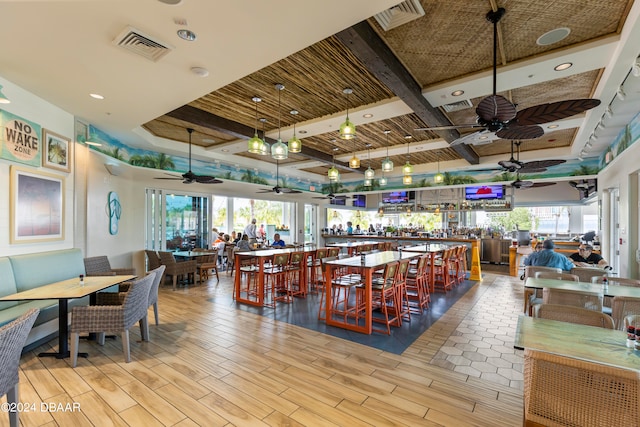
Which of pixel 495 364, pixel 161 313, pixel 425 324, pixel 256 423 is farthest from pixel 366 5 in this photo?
pixel 161 313

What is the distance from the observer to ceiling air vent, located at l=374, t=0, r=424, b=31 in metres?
2.51

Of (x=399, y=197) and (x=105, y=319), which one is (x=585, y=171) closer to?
(x=399, y=197)

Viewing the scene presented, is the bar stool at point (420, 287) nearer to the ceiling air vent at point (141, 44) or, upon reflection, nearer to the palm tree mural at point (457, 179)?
the ceiling air vent at point (141, 44)

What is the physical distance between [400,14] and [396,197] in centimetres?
1110

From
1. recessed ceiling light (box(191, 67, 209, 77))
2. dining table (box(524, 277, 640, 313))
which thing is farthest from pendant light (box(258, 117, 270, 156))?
dining table (box(524, 277, 640, 313))

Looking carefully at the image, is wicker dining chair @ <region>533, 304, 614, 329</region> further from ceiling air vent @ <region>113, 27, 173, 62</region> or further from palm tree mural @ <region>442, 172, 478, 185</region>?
palm tree mural @ <region>442, 172, 478, 185</region>

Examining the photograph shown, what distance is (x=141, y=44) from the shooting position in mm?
2600

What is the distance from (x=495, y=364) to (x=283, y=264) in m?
3.52

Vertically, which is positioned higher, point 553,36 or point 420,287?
point 553,36

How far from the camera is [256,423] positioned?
2.17m

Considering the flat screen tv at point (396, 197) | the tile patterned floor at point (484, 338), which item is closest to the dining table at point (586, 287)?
the tile patterned floor at point (484, 338)

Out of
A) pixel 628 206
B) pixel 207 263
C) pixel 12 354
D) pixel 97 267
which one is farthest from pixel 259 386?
pixel 628 206

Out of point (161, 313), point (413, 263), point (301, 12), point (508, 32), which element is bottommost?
point (161, 313)

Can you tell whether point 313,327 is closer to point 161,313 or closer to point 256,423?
point 256,423
